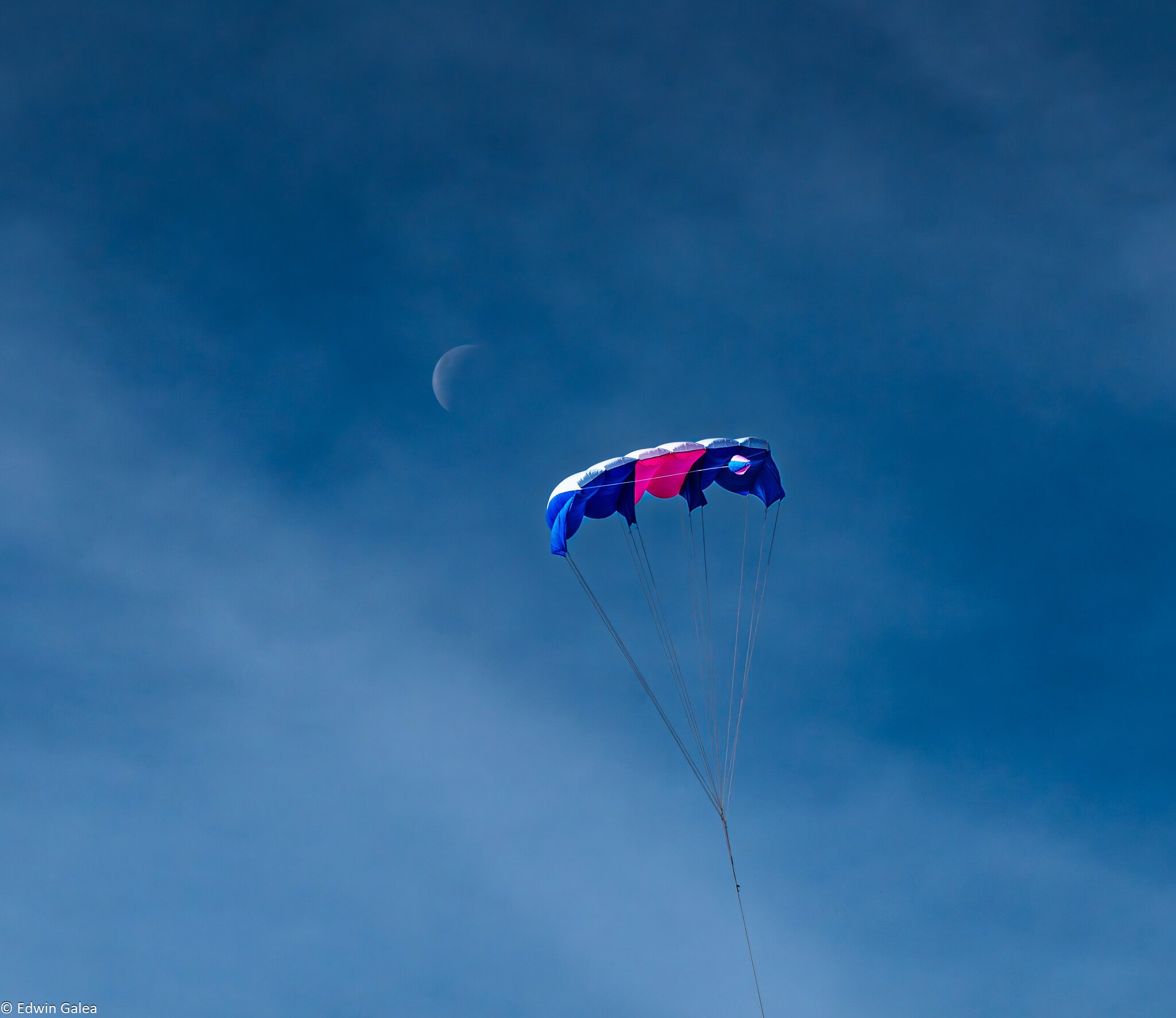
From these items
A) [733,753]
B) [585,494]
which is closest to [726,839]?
[733,753]

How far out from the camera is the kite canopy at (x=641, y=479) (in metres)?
32.2

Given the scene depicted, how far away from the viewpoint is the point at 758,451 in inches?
1307

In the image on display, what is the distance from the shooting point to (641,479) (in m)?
32.7

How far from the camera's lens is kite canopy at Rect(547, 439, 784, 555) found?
32250mm

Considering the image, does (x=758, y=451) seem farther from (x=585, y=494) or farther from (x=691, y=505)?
(x=585, y=494)

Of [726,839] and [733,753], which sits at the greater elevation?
[733,753]

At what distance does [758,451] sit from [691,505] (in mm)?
2745

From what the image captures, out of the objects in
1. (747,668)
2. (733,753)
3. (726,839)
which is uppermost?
(747,668)

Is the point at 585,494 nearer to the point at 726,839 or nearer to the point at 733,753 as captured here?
the point at 733,753

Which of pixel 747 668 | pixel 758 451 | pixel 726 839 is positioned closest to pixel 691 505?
pixel 758 451

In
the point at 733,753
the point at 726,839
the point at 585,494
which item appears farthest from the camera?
the point at 585,494

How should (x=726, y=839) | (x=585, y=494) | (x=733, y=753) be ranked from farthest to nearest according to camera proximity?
(x=585, y=494)
(x=733, y=753)
(x=726, y=839)

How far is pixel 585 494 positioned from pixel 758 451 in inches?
223

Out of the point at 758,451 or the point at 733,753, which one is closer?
the point at 733,753
